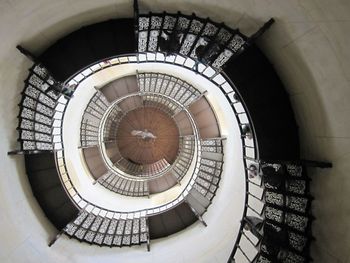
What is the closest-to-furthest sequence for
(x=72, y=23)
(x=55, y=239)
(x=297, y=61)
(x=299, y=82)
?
(x=297, y=61)
(x=299, y=82)
(x=72, y=23)
(x=55, y=239)

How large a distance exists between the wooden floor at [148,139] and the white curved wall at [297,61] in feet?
25.7

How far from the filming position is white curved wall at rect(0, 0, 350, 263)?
14.8 feet

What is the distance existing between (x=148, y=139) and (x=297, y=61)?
10.4 m

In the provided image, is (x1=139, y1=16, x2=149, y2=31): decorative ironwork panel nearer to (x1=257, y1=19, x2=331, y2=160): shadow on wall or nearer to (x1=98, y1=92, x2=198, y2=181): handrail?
(x1=257, y1=19, x2=331, y2=160): shadow on wall

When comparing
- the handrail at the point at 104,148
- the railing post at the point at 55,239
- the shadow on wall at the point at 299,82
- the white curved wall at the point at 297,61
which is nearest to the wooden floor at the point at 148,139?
the handrail at the point at 104,148

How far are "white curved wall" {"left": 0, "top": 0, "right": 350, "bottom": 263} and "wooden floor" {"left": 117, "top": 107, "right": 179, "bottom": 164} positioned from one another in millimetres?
7840

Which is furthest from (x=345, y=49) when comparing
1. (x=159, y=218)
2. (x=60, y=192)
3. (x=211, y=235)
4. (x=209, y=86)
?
(x=60, y=192)

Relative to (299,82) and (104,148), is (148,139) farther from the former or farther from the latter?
(299,82)

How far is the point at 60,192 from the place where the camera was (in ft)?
27.8

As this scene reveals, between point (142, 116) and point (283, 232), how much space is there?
10292 mm

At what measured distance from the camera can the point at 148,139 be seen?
14492 mm

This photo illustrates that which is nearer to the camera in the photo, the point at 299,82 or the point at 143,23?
the point at 299,82

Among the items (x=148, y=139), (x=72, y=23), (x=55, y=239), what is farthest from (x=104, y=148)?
(x=72, y=23)

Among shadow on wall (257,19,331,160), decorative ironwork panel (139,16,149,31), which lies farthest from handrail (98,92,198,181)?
shadow on wall (257,19,331,160)
